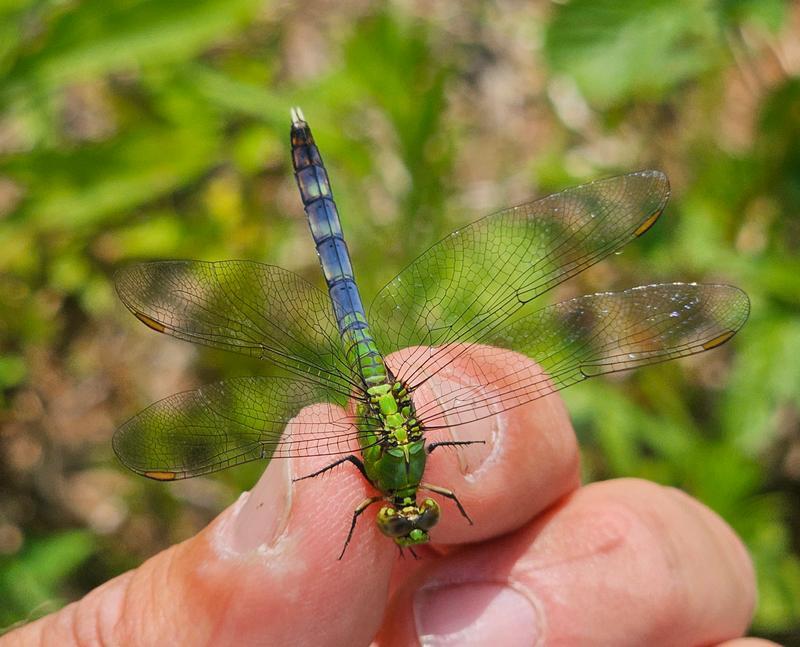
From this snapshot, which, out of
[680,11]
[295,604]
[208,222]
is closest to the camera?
[295,604]

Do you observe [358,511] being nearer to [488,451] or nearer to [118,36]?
[488,451]

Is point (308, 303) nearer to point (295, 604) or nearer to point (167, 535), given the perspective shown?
point (295, 604)

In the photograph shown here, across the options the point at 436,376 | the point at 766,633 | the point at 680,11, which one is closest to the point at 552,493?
the point at 436,376

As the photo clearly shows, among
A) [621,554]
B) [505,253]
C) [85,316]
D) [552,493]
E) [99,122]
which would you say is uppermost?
[99,122]

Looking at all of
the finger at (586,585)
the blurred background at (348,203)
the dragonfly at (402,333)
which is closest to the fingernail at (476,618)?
the finger at (586,585)

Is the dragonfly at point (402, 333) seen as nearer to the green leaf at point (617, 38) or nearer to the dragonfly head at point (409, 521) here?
the dragonfly head at point (409, 521)
